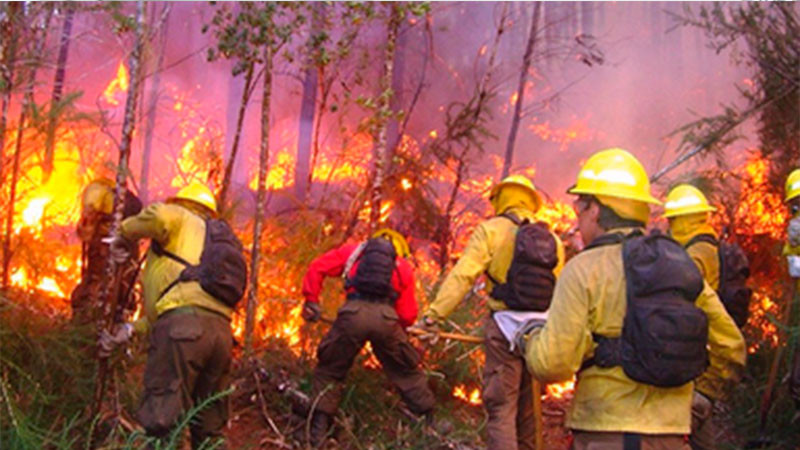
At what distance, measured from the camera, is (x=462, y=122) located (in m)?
10.7

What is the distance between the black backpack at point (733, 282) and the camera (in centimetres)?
521

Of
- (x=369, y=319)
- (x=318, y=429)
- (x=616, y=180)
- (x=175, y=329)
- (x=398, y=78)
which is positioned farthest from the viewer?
(x=398, y=78)

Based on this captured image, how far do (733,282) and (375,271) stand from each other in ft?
8.59

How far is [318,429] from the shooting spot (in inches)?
229

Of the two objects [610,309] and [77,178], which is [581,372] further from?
[77,178]

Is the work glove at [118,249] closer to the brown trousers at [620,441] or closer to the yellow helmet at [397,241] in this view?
the yellow helmet at [397,241]

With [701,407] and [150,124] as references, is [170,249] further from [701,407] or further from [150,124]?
[150,124]

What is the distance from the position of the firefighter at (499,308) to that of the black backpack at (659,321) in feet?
7.61

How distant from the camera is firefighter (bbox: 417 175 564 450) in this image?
5082mm

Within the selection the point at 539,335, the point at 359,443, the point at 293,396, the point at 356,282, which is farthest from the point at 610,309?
the point at 293,396

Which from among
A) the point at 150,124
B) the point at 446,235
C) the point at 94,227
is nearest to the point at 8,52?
the point at 94,227

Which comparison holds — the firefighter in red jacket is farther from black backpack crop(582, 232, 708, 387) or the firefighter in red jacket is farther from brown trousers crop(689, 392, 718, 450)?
black backpack crop(582, 232, 708, 387)

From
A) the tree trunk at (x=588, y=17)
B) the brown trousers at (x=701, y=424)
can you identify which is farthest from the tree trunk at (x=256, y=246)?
the tree trunk at (x=588, y=17)

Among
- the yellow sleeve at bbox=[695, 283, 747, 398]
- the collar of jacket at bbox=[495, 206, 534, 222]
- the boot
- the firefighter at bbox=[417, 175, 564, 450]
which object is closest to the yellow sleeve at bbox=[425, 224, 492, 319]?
the firefighter at bbox=[417, 175, 564, 450]
